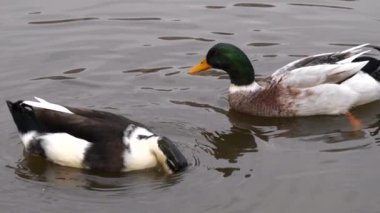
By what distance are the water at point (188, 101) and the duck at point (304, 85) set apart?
0.12 metres

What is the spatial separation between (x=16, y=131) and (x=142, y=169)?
1635mm

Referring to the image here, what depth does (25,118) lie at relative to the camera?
812 cm

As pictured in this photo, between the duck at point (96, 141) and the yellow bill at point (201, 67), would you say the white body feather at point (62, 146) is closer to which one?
the duck at point (96, 141)

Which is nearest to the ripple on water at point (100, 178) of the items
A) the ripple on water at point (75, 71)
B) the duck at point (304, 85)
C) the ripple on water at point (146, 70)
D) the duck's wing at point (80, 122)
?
the duck's wing at point (80, 122)

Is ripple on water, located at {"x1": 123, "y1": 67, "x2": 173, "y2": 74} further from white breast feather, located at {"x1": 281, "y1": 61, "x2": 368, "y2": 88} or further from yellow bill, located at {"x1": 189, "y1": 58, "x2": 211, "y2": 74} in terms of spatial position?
white breast feather, located at {"x1": 281, "y1": 61, "x2": 368, "y2": 88}

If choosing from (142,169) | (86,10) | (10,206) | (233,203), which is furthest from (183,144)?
(86,10)

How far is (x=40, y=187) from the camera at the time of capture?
25.7ft

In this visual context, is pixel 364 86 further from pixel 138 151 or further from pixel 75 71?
pixel 75 71

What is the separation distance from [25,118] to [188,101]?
7.41 ft

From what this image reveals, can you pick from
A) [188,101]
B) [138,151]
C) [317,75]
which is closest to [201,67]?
[188,101]

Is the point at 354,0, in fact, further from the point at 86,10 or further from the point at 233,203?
the point at 233,203

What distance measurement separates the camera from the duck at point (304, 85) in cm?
953

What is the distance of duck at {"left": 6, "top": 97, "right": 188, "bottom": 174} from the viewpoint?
25.7ft

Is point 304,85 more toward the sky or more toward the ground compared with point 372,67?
more toward the ground
